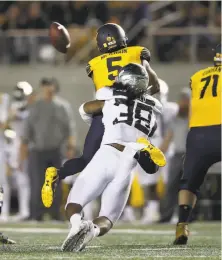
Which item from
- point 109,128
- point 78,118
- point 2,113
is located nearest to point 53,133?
point 2,113

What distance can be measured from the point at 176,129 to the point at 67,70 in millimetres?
4435

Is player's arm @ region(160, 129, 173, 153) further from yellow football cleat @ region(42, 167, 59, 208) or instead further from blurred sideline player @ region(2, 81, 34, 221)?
yellow football cleat @ region(42, 167, 59, 208)

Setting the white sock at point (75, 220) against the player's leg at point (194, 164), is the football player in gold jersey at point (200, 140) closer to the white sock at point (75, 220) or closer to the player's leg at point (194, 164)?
the player's leg at point (194, 164)

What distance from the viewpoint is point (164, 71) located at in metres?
16.5

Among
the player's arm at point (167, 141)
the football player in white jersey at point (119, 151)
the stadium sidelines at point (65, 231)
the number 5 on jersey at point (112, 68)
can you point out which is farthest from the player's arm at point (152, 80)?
the player's arm at point (167, 141)

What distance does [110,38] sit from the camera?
26.3 ft

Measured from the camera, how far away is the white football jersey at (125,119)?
24.2 feet

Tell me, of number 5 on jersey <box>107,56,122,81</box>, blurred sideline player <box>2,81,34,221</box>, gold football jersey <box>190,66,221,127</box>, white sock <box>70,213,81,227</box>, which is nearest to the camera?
white sock <box>70,213,81,227</box>

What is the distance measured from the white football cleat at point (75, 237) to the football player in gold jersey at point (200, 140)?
4.44ft

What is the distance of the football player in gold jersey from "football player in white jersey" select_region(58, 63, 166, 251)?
2.53 ft

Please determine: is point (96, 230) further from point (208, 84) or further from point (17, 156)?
point (17, 156)

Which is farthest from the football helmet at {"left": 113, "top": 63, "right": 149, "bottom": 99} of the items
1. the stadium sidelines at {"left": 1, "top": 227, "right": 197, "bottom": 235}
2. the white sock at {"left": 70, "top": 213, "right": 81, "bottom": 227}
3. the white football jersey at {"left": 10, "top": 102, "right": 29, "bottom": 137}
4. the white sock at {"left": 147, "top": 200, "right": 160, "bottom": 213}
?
the white football jersey at {"left": 10, "top": 102, "right": 29, "bottom": 137}

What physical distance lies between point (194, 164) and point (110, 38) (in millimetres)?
1161

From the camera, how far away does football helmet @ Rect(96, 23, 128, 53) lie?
8.03 meters
